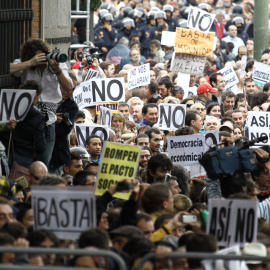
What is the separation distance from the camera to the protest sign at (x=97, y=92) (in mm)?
14219

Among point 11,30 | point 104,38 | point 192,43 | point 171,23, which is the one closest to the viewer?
point 11,30

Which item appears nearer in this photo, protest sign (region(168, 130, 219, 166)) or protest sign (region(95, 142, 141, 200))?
protest sign (region(95, 142, 141, 200))

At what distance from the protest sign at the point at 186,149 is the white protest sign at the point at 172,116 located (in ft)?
7.79

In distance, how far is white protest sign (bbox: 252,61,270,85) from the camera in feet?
62.0

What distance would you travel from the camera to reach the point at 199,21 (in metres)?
18.3

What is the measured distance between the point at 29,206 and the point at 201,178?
359 centimetres

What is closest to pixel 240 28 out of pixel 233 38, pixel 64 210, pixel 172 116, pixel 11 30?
pixel 233 38

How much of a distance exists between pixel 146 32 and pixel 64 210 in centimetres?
Answer: 2038

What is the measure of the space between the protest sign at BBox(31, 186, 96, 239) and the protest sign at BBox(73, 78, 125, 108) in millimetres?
7538

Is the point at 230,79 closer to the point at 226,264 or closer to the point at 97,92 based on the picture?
the point at 97,92

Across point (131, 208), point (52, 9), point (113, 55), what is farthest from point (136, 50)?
point (131, 208)

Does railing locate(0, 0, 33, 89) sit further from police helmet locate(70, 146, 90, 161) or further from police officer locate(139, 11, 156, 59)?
police officer locate(139, 11, 156, 59)

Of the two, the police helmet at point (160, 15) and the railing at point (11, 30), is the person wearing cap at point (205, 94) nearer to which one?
the railing at point (11, 30)

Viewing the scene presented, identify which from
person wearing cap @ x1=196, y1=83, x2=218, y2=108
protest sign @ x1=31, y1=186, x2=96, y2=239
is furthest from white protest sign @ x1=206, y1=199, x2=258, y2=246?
person wearing cap @ x1=196, y1=83, x2=218, y2=108
